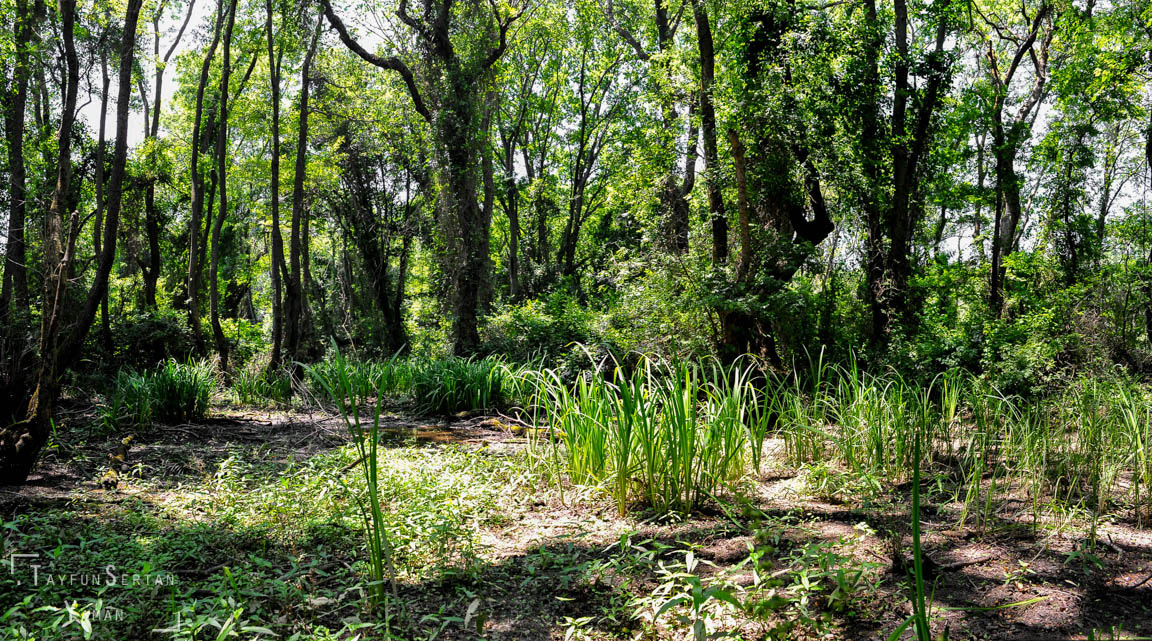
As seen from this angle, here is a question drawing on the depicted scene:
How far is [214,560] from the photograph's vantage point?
2.87 meters

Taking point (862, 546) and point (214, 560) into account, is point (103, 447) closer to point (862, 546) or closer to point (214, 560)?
point (214, 560)

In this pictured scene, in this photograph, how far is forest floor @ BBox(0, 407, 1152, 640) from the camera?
2.22 m

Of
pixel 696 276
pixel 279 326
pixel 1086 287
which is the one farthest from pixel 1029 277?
pixel 279 326

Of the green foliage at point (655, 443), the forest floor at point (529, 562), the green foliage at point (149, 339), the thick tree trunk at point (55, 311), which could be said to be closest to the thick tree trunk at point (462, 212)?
the green foliage at point (149, 339)

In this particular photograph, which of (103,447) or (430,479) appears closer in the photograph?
(430,479)

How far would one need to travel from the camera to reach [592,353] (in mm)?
10242

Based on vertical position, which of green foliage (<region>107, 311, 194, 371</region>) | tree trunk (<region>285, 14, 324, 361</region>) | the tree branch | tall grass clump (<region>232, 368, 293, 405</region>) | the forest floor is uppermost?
the tree branch

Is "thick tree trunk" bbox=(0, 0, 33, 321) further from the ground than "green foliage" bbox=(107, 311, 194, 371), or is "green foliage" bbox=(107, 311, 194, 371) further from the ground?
"thick tree trunk" bbox=(0, 0, 33, 321)

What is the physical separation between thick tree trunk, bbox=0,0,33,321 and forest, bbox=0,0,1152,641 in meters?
0.11

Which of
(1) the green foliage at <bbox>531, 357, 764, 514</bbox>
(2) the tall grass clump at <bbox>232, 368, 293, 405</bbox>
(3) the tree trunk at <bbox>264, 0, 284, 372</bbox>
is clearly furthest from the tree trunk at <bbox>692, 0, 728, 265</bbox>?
(3) the tree trunk at <bbox>264, 0, 284, 372</bbox>

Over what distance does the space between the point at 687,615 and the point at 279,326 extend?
954 centimetres

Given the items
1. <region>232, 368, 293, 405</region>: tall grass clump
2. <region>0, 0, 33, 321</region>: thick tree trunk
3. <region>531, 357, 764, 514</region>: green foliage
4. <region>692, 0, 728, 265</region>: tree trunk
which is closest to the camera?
<region>531, 357, 764, 514</region>: green foliage

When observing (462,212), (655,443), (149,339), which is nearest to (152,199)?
(149,339)

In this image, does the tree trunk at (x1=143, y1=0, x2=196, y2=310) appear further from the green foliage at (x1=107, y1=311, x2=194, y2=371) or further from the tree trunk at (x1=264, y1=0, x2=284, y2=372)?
the tree trunk at (x1=264, y1=0, x2=284, y2=372)
